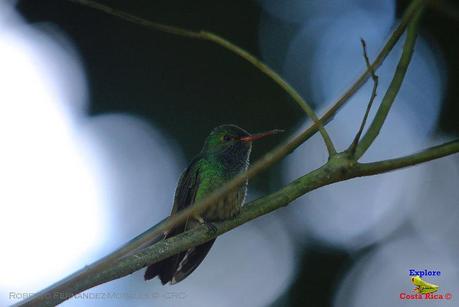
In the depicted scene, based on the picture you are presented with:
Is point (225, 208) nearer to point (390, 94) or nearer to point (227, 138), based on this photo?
point (227, 138)

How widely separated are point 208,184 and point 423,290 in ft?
3.35

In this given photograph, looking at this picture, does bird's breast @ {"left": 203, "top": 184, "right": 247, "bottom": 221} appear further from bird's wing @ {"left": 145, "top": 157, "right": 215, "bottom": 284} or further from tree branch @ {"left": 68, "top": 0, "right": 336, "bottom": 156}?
tree branch @ {"left": 68, "top": 0, "right": 336, "bottom": 156}

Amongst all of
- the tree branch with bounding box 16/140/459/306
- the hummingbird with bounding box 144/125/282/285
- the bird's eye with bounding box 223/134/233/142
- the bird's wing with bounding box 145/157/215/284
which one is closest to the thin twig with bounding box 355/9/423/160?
the tree branch with bounding box 16/140/459/306

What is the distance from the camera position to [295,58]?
3494mm

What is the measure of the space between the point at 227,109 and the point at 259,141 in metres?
0.22

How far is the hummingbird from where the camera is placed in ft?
8.84

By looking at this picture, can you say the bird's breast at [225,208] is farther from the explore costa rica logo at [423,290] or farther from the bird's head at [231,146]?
the explore costa rica logo at [423,290]

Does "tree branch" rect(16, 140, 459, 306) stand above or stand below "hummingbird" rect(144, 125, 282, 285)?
below

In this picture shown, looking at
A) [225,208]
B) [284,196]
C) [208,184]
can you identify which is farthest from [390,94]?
[208,184]

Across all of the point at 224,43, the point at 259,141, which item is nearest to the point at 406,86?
the point at 259,141

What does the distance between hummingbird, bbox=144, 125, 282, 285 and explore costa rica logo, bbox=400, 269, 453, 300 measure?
33.1 inches

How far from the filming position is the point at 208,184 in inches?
116

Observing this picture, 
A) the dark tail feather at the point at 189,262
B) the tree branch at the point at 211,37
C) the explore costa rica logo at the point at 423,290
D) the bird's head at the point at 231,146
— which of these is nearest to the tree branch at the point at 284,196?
the tree branch at the point at 211,37

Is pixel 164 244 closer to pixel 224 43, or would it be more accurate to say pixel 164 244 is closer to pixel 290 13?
pixel 224 43
